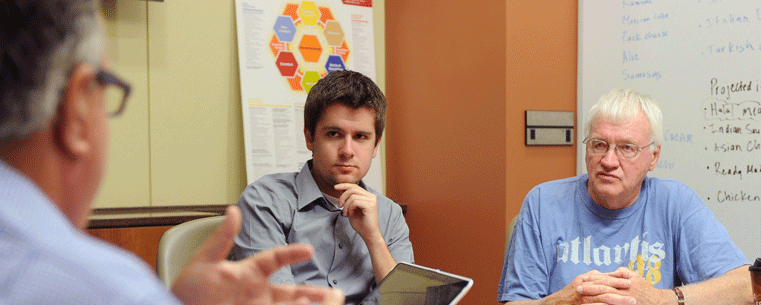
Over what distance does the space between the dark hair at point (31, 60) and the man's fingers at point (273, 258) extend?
255 millimetres

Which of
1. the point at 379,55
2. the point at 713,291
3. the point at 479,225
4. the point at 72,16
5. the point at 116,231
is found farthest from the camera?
the point at 379,55

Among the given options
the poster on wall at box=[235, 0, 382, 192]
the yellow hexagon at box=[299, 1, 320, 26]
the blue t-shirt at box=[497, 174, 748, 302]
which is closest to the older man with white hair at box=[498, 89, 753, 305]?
the blue t-shirt at box=[497, 174, 748, 302]

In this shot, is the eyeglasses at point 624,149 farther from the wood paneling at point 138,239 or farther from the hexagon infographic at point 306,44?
the hexagon infographic at point 306,44

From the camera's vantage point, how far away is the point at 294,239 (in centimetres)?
166

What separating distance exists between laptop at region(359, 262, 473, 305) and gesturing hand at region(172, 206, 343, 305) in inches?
15.5

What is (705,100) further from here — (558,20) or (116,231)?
(116,231)

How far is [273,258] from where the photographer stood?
0.63 metres

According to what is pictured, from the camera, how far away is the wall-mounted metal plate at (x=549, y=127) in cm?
256

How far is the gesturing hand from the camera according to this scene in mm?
569

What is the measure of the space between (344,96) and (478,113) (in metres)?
1.12

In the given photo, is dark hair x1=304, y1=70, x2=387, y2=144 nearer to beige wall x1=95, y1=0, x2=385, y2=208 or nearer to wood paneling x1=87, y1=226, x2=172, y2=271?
wood paneling x1=87, y1=226, x2=172, y2=271

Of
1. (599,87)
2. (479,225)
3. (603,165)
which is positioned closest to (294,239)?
(603,165)

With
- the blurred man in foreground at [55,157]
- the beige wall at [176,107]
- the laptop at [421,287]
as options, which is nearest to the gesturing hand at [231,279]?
the blurred man in foreground at [55,157]

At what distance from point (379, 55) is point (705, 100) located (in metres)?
1.62
